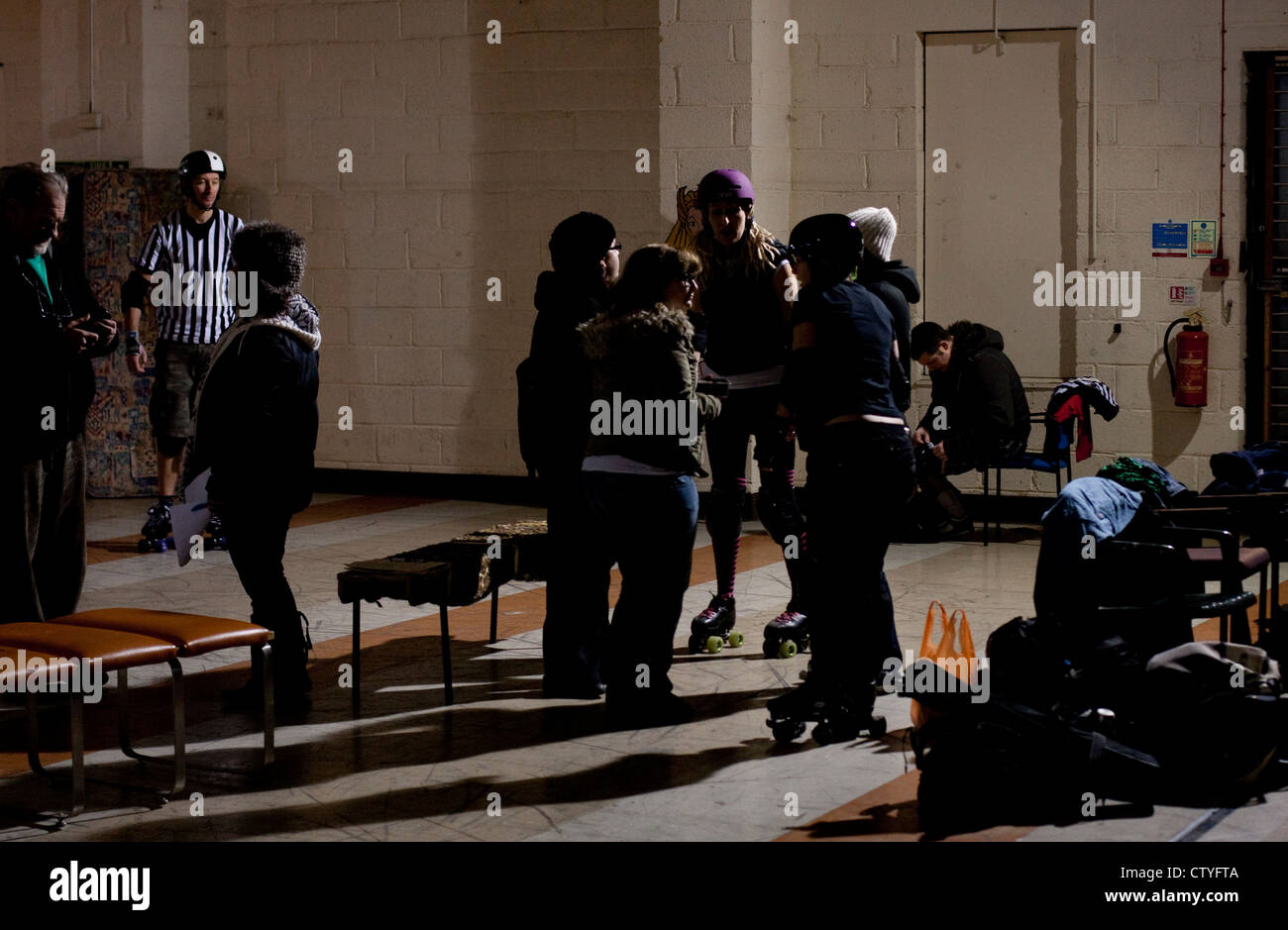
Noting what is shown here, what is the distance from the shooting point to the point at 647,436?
4.53 meters

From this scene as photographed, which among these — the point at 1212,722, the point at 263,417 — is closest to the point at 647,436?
the point at 263,417

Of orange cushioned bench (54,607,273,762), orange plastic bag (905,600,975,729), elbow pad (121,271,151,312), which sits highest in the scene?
elbow pad (121,271,151,312)

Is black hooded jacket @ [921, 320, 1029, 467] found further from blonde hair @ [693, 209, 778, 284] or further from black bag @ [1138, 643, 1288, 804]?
black bag @ [1138, 643, 1288, 804]

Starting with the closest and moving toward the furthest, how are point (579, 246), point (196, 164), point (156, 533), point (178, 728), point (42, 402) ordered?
point (178, 728) < point (579, 246) < point (42, 402) < point (196, 164) < point (156, 533)

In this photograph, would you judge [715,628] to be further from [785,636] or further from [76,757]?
[76,757]

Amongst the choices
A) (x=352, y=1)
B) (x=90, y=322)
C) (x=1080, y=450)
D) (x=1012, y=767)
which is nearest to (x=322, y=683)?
(x=90, y=322)

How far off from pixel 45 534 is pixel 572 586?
1635 millimetres

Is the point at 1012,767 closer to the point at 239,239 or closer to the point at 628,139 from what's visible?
the point at 239,239

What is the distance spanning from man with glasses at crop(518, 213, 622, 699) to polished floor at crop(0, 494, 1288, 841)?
16 cm

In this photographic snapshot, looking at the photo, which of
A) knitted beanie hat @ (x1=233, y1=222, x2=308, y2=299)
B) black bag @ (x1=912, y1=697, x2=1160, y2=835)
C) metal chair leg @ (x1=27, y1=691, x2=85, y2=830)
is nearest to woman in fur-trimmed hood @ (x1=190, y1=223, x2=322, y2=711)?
knitted beanie hat @ (x1=233, y1=222, x2=308, y2=299)

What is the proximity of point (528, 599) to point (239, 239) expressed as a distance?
234 cm

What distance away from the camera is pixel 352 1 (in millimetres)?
9398

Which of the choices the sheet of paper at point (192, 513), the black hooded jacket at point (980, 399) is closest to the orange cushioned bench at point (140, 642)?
the sheet of paper at point (192, 513)

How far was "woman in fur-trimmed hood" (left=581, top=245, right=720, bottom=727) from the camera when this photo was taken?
4531 millimetres
